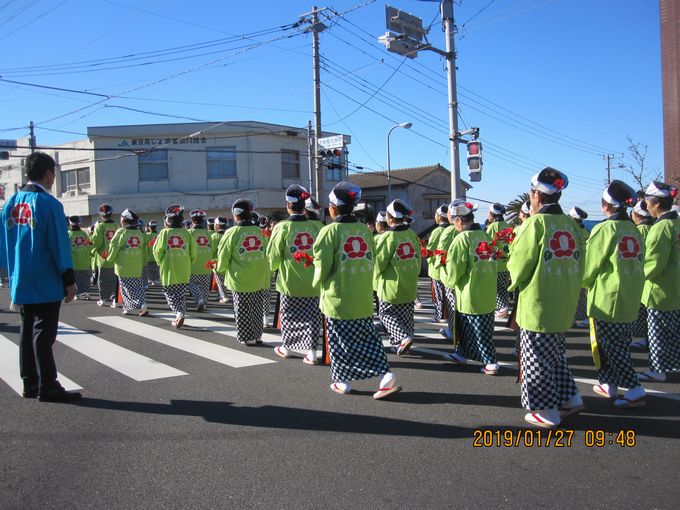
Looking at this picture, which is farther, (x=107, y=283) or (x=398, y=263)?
(x=107, y=283)

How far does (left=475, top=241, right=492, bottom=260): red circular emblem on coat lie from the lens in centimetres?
633

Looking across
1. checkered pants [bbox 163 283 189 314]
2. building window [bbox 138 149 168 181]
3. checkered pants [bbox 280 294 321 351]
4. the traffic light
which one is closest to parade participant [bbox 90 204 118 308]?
checkered pants [bbox 163 283 189 314]

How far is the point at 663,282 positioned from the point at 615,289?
4.56 ft

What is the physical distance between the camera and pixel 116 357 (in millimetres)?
7055

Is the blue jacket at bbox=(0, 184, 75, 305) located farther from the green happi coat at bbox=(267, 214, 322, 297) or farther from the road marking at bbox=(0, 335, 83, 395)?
the green happi coat at bbox=(267, 214, 322, 297)

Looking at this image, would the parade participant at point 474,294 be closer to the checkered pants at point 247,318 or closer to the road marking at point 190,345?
the road marking at point 190,345

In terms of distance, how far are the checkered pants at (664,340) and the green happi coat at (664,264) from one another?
0.34 feet

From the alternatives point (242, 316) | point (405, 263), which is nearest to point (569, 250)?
point (405, 263)

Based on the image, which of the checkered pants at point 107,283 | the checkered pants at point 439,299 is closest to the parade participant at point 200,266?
the checkered pants at point 107,283

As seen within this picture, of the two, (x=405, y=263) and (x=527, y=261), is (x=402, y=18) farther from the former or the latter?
(x=527, y=261)

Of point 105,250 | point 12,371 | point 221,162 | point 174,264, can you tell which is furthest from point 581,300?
point 221,162

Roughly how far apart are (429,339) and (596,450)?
449 cm

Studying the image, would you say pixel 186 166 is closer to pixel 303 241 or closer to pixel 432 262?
pixel 432 262

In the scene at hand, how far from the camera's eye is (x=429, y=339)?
8.32m
